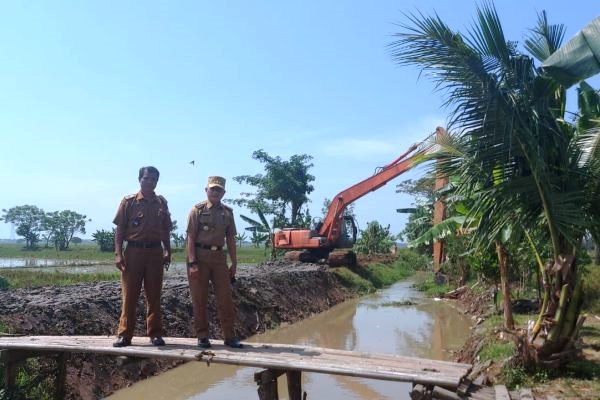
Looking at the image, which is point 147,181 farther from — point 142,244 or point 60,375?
point 60,375

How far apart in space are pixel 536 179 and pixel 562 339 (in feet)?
5.40

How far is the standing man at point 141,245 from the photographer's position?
6.24m

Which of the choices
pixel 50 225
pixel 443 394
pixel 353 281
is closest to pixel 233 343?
pixel 443 394

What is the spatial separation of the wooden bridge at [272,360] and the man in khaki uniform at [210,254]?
399mm

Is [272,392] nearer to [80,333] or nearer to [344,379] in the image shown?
[344,379]

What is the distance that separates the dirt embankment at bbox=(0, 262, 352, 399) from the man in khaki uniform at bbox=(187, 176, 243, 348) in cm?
272

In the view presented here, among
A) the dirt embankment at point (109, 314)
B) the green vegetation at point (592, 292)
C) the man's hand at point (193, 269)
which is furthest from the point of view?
the green vegetation at point (592, 292)

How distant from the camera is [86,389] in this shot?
791cm

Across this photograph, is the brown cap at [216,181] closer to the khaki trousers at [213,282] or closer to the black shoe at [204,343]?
the khaki trousers at [213,282]

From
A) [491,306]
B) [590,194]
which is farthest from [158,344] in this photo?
[491,306]

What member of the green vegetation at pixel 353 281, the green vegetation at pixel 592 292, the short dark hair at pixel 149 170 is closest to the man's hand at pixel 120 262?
the short dark hair at pixel 149 170

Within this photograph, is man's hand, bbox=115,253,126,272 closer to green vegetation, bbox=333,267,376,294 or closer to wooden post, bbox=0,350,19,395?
wooden post, bbox=0,350,19,395

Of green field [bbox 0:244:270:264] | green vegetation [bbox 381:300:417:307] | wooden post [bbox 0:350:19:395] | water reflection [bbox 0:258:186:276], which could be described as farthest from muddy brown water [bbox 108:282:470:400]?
green field [bbox 0:244:270:264]

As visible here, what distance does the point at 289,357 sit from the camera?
18.9 ft
